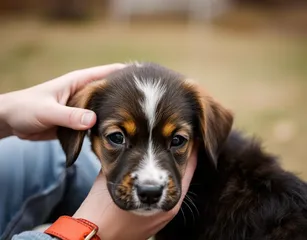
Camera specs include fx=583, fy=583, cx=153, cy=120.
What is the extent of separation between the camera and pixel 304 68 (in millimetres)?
10953

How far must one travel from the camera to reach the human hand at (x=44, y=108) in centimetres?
289

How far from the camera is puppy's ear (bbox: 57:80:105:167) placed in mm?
2900

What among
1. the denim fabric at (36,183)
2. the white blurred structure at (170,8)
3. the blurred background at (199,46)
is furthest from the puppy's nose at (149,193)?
the white blurred structure at (170,8)

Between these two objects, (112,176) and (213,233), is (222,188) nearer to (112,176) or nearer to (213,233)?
(213,233)

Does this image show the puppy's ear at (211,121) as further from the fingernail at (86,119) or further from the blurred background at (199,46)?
the blurred background at (199,46)

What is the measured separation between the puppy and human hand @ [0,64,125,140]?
93 millimetres

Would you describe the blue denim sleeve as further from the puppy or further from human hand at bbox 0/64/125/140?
human hand at bbox 0/64/125/140

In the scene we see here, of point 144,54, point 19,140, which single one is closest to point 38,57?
point 144,54

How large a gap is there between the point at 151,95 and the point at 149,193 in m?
0.51

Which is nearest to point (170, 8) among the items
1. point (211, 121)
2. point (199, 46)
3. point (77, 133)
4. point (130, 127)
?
point (199, 46)

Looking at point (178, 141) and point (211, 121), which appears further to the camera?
point (211, 121)

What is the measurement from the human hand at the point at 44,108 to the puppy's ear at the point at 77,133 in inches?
2.6

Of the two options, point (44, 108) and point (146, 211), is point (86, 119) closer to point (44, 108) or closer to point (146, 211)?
point (44, 108)

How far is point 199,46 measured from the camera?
14.4 metres
